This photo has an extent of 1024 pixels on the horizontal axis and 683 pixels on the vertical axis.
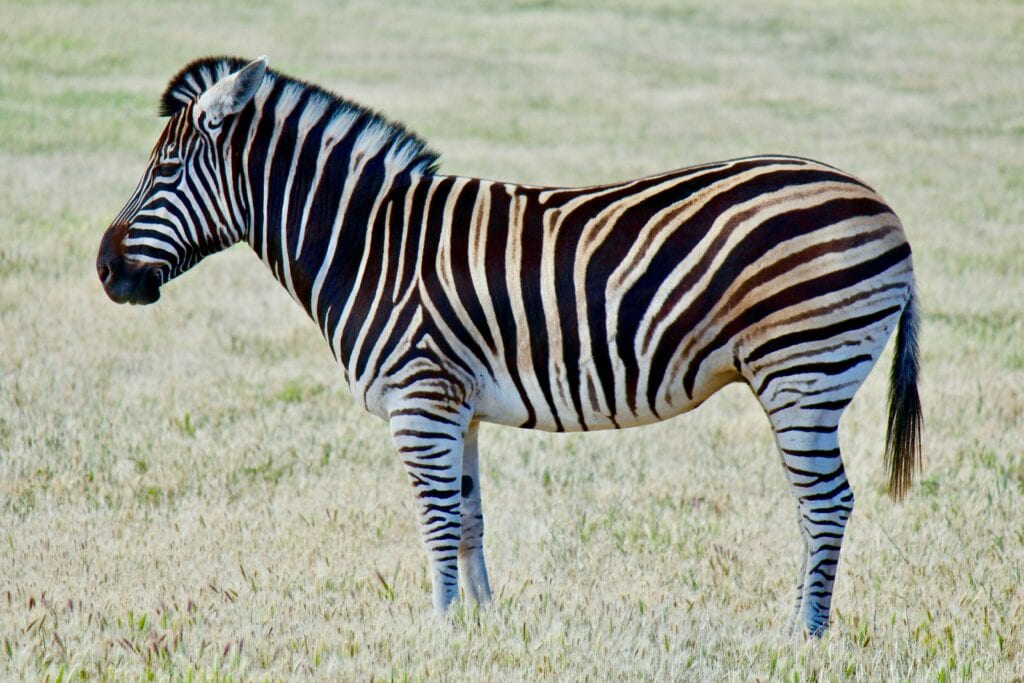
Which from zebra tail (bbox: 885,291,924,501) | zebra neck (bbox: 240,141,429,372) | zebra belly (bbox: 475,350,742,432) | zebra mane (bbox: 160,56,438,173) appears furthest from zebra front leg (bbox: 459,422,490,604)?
zebra tail (bbox: 885,291,924,501)

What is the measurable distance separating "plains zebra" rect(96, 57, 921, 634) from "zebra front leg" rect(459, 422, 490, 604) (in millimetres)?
11

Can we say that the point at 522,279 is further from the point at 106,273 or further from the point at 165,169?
the point at 106,273

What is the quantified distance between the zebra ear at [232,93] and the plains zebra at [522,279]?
0.4 inches

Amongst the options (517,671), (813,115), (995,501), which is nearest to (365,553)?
(517,671)

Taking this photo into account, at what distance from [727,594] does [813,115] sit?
772 inches

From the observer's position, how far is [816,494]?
17.3ft

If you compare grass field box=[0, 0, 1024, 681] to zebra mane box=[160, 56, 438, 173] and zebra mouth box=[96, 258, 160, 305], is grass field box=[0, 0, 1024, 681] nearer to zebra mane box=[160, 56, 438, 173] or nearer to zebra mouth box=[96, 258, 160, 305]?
zebra mouth box=[96, 258, 160, 305]

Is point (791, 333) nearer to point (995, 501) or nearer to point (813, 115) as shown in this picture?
point (995, 501)

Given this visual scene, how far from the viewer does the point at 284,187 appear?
571 centimetres

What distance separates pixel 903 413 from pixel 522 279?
6.21 feet

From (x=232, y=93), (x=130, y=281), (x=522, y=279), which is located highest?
(x=232, y=93)

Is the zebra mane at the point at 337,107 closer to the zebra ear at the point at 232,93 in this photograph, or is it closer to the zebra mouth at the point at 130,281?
the zebra ear at the point at 232,93

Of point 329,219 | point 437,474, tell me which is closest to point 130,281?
point 329,219

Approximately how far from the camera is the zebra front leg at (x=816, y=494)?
5.16 meters
